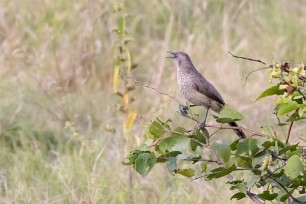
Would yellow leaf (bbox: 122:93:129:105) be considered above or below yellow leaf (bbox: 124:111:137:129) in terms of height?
above

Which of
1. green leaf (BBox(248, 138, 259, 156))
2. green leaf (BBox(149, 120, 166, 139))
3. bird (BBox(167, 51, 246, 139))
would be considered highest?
bird (BBox(167, 51, 246, 139))

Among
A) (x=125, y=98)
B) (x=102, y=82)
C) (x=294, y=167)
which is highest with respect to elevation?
(x=102, y=82)

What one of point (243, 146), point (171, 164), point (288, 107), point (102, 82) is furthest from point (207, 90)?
point (102, 82)

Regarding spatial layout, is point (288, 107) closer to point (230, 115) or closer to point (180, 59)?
point (230, 115)

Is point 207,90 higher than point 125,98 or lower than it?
lower

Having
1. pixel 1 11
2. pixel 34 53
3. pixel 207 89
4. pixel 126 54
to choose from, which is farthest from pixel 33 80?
pixel 207 89

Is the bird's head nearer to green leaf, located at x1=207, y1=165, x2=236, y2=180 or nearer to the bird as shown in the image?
the bird

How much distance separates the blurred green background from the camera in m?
4.78

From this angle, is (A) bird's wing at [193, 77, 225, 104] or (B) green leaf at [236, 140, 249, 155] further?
(A) bird's wing at [193, 77, 225, 104]

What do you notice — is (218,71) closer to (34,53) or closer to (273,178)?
(34,53)

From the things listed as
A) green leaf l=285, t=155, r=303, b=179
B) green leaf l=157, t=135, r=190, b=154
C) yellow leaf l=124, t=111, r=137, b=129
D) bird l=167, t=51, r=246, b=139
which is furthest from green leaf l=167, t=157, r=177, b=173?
yellow leaf l=124, t=111, r=137, b=129

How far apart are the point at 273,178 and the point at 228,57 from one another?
492 centimetres

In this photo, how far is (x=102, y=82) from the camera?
23.7 ft

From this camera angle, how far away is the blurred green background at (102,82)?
4.78 metres
